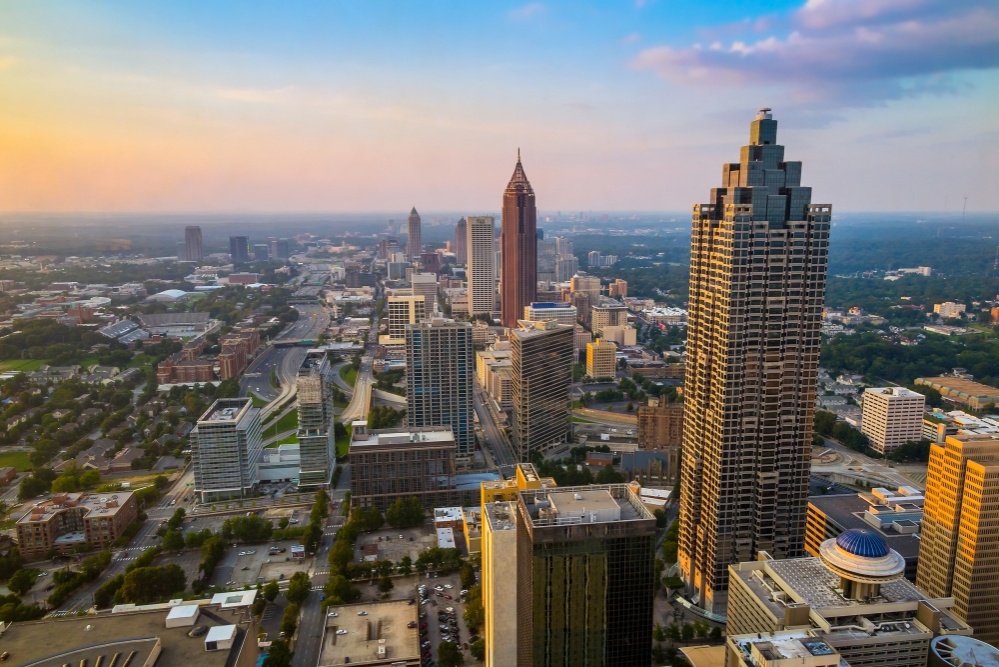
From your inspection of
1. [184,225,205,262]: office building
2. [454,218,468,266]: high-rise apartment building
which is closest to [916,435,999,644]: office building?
[454,218,468,266]: high-rise apartment building

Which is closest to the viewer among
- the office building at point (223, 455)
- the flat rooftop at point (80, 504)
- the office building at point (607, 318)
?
the flat rooftop at point (80, 504)

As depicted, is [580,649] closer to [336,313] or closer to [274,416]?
[274,416]

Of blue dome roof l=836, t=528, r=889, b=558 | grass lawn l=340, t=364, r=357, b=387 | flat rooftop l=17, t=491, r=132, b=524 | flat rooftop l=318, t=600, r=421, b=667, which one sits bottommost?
grass lawn l=340, t=364, r=357, b=387

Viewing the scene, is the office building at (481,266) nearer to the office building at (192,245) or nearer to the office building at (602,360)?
the office building at (602,360)

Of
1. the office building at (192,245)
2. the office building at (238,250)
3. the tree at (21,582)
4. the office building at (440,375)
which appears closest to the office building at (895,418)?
the office building at (440,375)

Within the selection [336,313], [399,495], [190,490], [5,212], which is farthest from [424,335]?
[336,313]

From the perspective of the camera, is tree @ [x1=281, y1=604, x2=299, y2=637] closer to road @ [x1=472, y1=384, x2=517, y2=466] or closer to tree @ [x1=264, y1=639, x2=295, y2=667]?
tree @ [x1=264, y1=639, x2=295, y2=667]
